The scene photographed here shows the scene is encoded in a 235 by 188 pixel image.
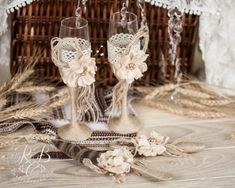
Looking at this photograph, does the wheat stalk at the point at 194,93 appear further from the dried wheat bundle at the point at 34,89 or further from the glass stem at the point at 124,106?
the dried wheat bundle at the point at 34,89

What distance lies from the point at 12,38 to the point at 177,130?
1.47ft

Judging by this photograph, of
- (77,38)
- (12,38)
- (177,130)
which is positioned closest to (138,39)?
(77,38)

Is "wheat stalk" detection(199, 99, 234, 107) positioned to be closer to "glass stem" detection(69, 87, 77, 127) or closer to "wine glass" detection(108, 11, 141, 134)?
"wine glass" detection(108, 11, 141, 134)

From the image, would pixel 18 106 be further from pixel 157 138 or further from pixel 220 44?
pixel 220 44

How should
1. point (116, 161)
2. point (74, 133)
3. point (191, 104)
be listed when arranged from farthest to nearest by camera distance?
point (191, 104), point (74, 133), point (116, 161)

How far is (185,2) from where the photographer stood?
4.20 feet

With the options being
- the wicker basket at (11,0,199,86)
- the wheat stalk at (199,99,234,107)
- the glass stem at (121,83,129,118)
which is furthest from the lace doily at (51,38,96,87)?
the wheat stalk at (199,99,234,107)

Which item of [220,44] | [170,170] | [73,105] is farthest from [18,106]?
[220,44]

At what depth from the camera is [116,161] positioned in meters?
1.09

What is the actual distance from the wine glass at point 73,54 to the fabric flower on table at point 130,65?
7 cm

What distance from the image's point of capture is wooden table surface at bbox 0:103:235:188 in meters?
1.08

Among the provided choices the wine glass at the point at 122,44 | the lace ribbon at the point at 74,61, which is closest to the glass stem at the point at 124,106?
the wine glass at the point at 122,44

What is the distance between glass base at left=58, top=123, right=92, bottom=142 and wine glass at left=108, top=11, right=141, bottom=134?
66mm

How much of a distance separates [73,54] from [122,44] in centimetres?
11
